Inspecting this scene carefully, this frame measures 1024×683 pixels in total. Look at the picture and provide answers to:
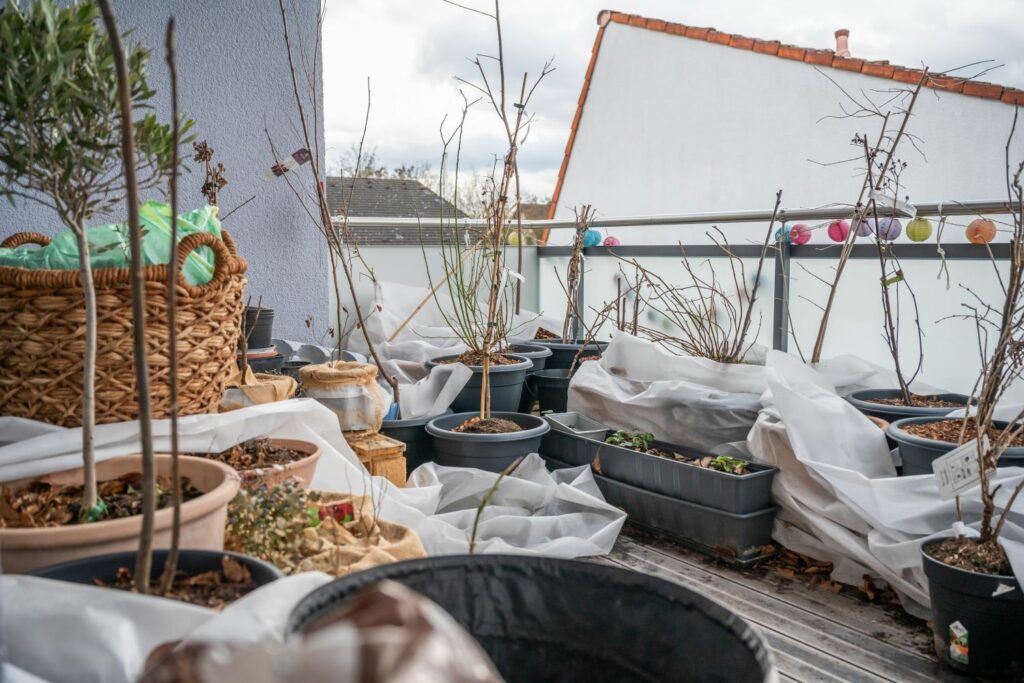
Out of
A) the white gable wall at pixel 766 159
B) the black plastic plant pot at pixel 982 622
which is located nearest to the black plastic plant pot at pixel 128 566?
the black plastic plant pot at pixel 982 622

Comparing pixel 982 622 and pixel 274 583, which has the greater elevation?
pixel 274 583

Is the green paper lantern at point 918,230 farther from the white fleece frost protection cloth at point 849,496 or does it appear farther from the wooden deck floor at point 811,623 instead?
the wooden deck floor at point 811,623

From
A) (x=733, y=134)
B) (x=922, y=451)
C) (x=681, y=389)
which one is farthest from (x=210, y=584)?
(x=733, y=134)

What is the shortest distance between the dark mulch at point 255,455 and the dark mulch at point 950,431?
1702mm

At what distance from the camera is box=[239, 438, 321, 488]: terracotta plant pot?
1669 mm

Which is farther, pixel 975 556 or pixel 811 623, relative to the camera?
pixel 811 623

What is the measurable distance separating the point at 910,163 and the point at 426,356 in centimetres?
510

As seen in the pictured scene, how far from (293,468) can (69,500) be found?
0.48 metres

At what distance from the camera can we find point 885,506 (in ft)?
6.56

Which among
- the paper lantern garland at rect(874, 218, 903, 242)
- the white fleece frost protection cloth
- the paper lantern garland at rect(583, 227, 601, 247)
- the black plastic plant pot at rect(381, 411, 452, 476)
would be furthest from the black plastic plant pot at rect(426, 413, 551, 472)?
the paper lantern garland at rect(583, 227, 601, 247)

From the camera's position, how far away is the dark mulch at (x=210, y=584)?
100 centimetres

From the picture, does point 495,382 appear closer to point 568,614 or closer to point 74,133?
point 74,133

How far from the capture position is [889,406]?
8.48 ft

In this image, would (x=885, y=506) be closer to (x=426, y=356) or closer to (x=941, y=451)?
(x=941, y=451)
